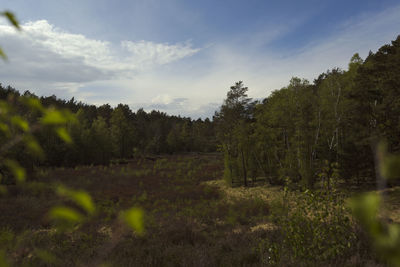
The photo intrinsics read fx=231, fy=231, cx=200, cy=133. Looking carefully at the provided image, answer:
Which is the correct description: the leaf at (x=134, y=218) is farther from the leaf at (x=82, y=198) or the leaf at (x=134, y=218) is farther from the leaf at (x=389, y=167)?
the leaf at (x=389, y=167)

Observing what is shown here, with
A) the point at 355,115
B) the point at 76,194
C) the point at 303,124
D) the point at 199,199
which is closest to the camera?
the point at 76,194

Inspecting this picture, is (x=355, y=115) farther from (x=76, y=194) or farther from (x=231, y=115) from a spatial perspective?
(x=76, y=194)

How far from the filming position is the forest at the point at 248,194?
1077 mm

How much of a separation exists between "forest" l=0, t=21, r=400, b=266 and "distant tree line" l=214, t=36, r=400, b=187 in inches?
3.2

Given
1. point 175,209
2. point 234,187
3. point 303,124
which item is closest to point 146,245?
point 175,209

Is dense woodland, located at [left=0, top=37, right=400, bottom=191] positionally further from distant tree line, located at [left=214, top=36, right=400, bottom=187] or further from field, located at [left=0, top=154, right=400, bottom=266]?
field, located at [left=0, top=154, right=400, bottom=266]

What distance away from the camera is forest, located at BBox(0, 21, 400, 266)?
108 cm

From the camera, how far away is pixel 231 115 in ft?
66.7

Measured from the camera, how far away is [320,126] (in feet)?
53.6

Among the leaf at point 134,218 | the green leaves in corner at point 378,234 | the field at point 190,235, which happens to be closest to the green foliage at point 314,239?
the field at point 190,235

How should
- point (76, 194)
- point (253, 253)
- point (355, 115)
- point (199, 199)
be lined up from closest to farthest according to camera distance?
point (76, 194)
point (253, 253)
point (355, 115)
point (199, 199)

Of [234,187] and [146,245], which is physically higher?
[146,245]

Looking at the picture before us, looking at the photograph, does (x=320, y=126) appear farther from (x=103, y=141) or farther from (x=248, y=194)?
(x=103, y=141)

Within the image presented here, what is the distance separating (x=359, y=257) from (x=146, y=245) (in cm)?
543
